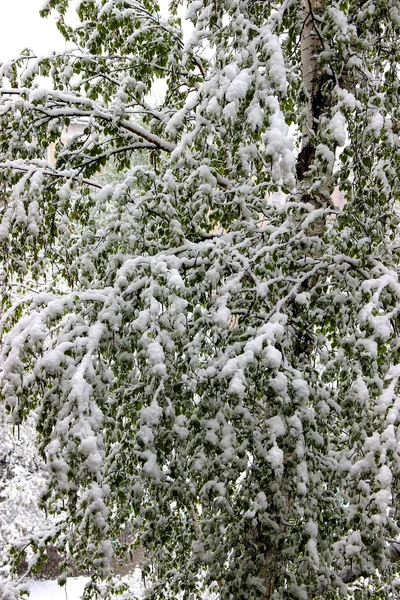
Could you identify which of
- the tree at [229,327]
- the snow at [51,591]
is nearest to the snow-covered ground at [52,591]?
the snow at [51,591]

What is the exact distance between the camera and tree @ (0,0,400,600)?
2.31 metres

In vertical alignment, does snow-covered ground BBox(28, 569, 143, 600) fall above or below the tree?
below

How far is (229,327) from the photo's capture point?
3129 millimetres

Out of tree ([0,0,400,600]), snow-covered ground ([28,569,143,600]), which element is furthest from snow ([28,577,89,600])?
tree ([0,0,400,600])

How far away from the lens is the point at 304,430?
290 cm

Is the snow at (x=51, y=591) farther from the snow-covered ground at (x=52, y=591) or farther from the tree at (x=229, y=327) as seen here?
the tree at (x=229, y=327)

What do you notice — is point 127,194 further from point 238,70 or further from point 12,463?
point 12,463

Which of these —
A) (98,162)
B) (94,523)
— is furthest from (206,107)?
(94,523)

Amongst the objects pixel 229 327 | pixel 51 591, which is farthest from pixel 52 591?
pixel 229 327

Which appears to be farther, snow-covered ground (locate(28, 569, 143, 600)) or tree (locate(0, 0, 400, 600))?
snow-covered ground (locate(28, 569, 143, 600))

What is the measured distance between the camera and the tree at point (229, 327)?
2.31 meters

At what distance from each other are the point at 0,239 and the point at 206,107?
1.26 meters

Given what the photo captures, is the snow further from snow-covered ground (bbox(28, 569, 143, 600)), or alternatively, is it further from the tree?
the tree

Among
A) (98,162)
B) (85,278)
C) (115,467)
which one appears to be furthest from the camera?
(98,162)
